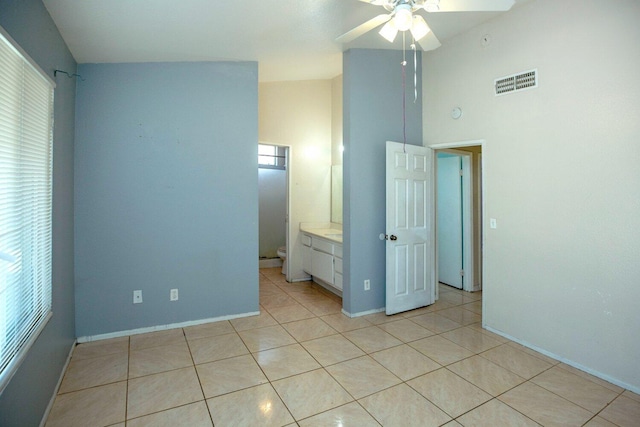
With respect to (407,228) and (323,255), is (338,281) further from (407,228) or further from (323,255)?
(407,228)

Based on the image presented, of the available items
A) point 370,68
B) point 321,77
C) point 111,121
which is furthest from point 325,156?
point 111,121

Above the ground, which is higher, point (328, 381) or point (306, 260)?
point (306, 260)

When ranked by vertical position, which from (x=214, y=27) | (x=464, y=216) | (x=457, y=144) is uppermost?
(x=214, y=27)

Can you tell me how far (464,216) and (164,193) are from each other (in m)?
3.68

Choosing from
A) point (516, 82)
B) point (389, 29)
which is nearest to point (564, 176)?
point (516, 82)

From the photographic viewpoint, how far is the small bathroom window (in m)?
6.16

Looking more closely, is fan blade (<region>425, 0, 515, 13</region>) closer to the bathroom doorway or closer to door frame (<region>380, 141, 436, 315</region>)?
door frame (<region>380, 141, 436, 315</region>)

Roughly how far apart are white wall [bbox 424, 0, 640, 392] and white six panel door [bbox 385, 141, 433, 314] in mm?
684

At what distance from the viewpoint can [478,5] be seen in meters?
1.87

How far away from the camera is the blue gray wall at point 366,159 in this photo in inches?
137

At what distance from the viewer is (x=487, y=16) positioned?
2.96 m

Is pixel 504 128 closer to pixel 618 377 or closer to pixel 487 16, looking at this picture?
pixel 487 16

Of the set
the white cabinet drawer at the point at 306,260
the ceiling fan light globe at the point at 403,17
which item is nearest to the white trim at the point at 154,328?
the white cabinet drawer at the point at 306,260

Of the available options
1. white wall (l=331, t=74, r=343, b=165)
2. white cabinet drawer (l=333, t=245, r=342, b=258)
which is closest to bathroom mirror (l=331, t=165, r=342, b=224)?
white wall (l=331, t=74, r=343, b=165)
